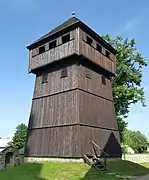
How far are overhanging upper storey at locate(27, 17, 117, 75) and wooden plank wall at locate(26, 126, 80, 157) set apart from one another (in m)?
6.03

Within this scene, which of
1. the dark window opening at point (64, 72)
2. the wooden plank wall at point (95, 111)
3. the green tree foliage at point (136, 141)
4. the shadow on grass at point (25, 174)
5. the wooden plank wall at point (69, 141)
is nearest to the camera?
the shadow on grass at point (25, 174)

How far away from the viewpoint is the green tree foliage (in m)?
60.0

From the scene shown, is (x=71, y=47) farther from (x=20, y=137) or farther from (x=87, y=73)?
(x=20, y=137)

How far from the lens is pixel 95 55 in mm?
23312

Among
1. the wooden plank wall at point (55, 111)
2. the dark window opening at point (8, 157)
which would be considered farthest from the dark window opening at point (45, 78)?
the dark window opening at point (8, 157)

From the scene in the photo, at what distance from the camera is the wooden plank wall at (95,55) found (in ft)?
71.6

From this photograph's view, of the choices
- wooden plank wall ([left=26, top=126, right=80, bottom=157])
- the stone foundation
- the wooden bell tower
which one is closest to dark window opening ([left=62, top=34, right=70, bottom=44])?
the wooden bell tower

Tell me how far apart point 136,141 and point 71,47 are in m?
47.7

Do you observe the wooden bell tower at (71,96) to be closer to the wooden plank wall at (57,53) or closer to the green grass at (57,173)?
the wooden plank wall at (57,53)

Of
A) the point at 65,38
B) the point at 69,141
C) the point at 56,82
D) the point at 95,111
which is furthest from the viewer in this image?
the point at 65,38

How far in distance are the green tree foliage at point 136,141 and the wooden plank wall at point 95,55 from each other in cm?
3624

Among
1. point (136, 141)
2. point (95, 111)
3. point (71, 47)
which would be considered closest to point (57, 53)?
point (71, 47)

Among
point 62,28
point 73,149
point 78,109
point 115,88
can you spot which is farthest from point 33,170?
point 115,88

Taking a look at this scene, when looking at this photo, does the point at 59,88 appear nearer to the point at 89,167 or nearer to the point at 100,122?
the point at 100,122
